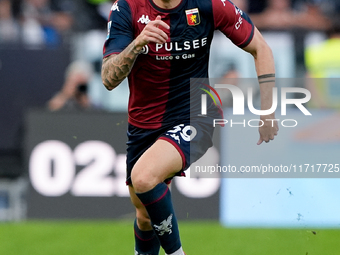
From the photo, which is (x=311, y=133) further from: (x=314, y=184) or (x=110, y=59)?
(x=110, y=59)

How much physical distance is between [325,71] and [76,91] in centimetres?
353

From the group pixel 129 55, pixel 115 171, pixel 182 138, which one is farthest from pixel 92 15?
pixel 129 55

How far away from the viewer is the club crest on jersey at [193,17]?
4.47m

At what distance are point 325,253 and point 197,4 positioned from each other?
3222 mm

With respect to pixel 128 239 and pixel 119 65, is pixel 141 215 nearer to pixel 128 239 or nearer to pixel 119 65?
pixel 119 65

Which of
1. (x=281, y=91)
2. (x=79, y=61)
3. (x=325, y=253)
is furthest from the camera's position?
(x=79, y=61)

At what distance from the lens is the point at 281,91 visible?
803cm

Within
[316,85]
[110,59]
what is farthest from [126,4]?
[316,85]

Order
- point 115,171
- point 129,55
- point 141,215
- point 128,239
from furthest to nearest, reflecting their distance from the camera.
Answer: point 115,171, point 128,239, point 141,215, point 129,55

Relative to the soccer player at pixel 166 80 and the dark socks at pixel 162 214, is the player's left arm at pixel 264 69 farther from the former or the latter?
the dark socks at pixel 162 214

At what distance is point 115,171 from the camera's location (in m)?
7.73

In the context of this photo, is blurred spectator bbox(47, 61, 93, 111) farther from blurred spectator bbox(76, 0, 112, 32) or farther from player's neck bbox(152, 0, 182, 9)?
player's neck bbox(152, 0, 182, 9)

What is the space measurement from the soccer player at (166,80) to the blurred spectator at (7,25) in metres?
4.98

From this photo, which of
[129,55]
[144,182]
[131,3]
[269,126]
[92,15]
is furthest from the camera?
[92,15]
